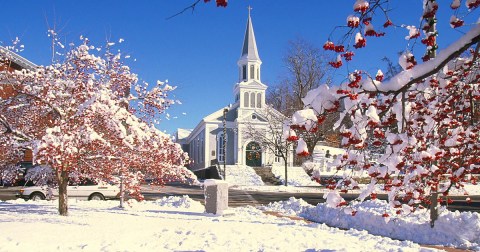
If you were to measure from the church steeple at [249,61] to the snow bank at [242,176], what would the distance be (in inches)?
440

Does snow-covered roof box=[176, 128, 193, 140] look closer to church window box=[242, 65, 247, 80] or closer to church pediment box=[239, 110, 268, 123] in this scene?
church window box=[242, 65, 247, 80]

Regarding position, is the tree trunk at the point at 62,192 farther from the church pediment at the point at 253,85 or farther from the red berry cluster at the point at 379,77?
the church pediment at the point at 253,85

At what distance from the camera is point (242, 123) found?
152ft

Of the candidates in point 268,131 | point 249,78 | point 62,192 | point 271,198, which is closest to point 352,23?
point 62,192

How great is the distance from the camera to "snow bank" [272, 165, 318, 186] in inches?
1596

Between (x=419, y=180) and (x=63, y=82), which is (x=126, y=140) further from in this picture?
(x=419, y=180)

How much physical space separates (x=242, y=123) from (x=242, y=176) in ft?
22.7

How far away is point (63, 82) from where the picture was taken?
12.3m

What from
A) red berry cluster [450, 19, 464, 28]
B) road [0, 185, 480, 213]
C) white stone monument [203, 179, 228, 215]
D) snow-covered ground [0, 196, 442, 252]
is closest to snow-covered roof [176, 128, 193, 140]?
road [0, 185, 480, 213]

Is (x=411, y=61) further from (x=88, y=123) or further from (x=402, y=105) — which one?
(x=88, y=123)

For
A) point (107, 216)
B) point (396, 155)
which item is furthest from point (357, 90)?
point (107, 216)

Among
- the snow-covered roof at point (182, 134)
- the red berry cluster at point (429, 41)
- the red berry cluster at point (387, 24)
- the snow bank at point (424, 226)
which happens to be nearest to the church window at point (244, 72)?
the snow-covered roof at point (182, 134)

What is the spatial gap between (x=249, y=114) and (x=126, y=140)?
1392 inches

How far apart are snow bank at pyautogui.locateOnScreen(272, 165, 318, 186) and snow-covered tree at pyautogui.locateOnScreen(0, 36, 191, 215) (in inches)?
1060
